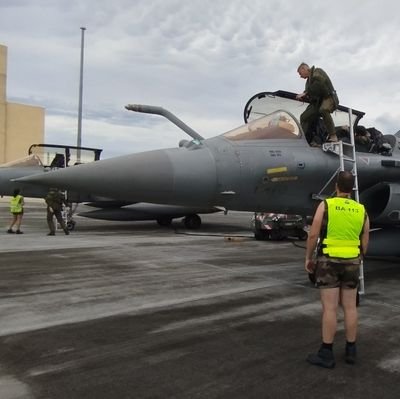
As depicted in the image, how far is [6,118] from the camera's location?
154 feet

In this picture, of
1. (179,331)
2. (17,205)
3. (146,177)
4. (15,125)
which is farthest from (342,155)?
(15,125)

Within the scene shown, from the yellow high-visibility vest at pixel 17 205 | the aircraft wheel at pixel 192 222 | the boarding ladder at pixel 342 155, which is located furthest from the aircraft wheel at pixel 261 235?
the yellow high-visibility vest at pixel 17 205

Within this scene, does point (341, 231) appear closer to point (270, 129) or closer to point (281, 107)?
point (270, 129)

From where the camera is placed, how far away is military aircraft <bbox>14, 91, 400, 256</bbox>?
5.87 m

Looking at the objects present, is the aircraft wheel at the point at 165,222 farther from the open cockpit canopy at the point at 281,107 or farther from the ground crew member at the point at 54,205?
the open cockpit canopy at the point at 281,107

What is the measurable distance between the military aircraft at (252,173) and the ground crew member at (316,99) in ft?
0.55

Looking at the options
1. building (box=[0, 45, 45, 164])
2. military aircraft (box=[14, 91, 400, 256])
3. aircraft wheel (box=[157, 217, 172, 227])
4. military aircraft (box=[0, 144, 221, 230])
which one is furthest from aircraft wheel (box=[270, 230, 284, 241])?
building (box=[0, 45, 45, 164])

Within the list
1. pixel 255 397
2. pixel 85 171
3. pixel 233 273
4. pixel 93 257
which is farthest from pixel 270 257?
pixel 255 397

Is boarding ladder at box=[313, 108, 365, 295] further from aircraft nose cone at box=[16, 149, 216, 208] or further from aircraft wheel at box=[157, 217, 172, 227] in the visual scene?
→ aircraft wheel at box=[157, 217, 172, 227]

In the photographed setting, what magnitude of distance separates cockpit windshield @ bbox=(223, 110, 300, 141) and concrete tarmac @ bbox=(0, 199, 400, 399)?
2155 millimetres

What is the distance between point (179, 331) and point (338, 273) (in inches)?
66.8

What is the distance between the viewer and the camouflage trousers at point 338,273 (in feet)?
13.1

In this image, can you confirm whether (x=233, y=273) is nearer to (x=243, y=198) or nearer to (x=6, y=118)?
(x=243, y=198)

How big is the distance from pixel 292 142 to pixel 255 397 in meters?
4.22
